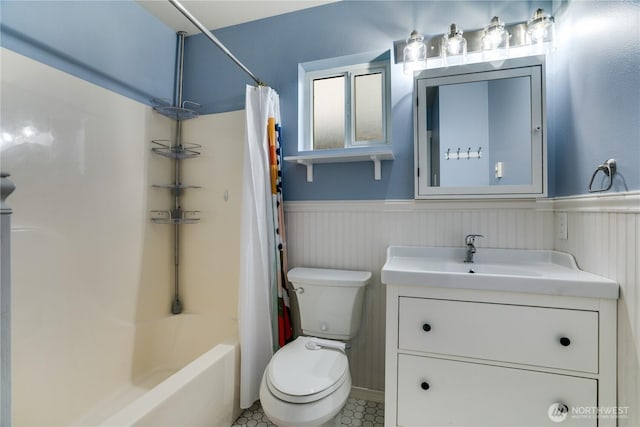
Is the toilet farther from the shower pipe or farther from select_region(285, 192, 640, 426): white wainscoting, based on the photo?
the shower pipe

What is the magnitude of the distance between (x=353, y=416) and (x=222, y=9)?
2577mm

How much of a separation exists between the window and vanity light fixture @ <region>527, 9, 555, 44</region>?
0.72m

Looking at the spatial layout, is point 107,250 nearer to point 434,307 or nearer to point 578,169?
point 434,307

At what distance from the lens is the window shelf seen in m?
1.57

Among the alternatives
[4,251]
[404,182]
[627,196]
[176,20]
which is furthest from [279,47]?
[627,196]

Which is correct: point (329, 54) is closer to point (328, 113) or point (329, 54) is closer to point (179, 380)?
point (328, 113)

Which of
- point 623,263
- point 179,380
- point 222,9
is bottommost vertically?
point 179,380

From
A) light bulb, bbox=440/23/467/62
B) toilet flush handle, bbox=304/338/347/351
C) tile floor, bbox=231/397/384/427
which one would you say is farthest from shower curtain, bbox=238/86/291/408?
light bulb, bbox=440/23/467/62

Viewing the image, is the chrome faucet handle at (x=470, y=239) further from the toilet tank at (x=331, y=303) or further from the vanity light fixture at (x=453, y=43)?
the vanity light fixture at (x=453, y=43)

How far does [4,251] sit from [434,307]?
A: 1.31 m

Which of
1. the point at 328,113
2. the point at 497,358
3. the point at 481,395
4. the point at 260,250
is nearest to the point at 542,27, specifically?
the point at 328,113

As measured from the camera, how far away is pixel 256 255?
158 cm

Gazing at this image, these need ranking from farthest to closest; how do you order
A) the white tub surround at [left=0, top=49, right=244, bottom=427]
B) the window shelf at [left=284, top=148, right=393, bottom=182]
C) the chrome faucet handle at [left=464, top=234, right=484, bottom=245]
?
the window shelf at [left=284, top=148, right=393, bottom=182]
the chrome faucet handle at [left=464, top=234, right=484, bottom=245]
the white tub surround at [left=0, top=49, right=244, bottom=427]

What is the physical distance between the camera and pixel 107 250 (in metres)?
1.59
